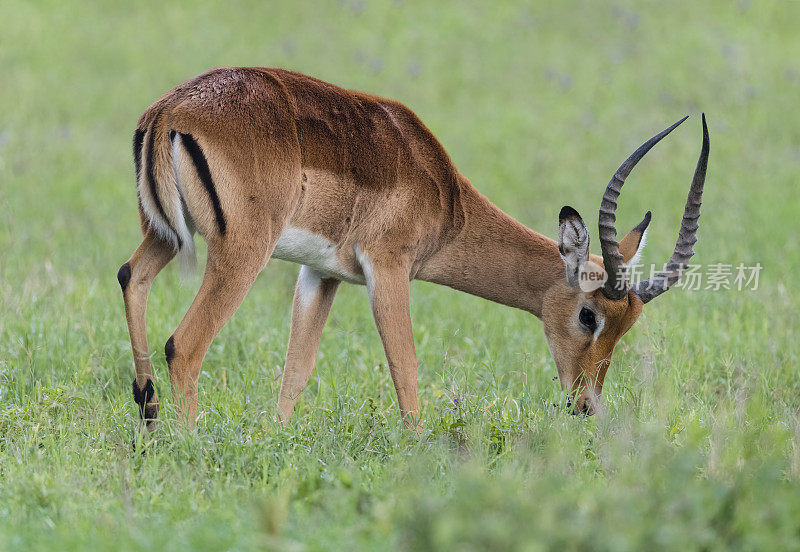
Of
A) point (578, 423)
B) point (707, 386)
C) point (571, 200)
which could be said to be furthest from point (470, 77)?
point (578, 423)

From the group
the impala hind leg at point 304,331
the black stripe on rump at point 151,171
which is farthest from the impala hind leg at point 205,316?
the impala hind leg at point 304,331

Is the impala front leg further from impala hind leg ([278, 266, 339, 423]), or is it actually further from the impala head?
the impala head

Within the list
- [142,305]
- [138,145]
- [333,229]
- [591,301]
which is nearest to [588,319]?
[591,301]

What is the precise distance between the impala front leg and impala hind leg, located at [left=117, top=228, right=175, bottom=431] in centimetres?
104

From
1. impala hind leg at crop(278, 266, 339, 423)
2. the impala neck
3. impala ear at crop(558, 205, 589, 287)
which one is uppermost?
impala ear at crop(558, 205, 589, 287)

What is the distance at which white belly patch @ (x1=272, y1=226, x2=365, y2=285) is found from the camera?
4.94 metres

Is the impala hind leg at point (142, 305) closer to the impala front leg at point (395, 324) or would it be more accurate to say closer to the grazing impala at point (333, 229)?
the grazing impala at point (333, 229)

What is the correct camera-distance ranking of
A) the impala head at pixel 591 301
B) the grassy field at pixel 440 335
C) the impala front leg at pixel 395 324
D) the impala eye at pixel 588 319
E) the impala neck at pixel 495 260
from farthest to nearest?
the impala neck at pixel 495 260 < the impala eye at pixel 588 319 < the impala head at pixel 591 301 < the impala front leg at pixel 395 324 < the grassy field at pixel 440 335

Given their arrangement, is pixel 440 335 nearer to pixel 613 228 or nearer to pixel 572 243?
pixel 572 243

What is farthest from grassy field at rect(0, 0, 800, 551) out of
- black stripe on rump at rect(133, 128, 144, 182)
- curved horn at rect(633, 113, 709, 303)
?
black stripe on rump at rect(133, 128, 144, 182)

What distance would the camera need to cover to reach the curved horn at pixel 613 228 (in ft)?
16.1

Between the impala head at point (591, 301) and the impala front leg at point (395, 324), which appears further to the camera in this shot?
the impala head at point (591, 301)

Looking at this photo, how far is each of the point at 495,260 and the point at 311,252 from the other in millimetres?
1096

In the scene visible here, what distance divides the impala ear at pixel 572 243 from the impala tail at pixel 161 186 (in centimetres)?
195
